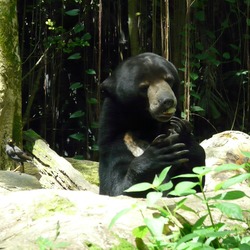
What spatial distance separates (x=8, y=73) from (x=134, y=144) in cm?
160

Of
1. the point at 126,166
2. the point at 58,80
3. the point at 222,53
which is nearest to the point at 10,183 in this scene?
the point at 126,166

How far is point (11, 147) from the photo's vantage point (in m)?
6.06

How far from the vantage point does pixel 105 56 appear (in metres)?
10.0

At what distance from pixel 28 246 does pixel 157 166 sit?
2.48m

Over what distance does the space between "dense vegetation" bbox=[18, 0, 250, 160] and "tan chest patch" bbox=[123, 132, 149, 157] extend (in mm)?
3656

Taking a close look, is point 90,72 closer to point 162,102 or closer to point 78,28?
point 78,28

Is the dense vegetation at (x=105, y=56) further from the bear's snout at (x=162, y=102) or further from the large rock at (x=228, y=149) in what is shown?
the bear's snout at (x=162, y=102)

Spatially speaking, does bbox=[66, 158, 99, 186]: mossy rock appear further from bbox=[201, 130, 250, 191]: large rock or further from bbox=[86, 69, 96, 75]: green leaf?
bbox=[86, 69, 96, 75]: green leaf

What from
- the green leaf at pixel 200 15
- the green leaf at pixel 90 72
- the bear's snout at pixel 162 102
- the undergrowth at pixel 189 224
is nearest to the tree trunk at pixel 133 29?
the green leaf at pixel 90 72

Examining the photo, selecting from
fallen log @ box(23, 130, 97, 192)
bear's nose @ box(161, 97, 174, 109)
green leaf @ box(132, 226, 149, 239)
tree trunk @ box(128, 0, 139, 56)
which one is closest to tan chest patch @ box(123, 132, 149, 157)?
bear's nose @ box(161, 97, 174, 109)

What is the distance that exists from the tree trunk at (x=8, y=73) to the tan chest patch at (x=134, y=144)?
57.2 inches

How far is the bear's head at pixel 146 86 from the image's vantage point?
512 cm

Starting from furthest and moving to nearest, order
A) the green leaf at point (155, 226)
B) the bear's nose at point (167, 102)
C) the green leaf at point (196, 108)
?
the green leaf at point (196, 108), the bear's nose at point (167, 102), the green leaf at point (155, 226)

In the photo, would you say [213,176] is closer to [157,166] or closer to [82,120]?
[157,166]
